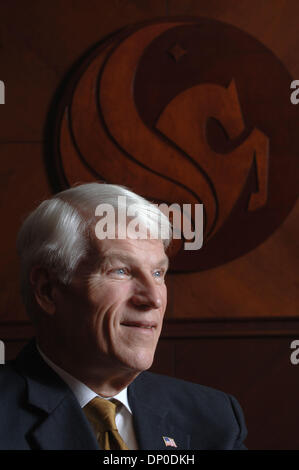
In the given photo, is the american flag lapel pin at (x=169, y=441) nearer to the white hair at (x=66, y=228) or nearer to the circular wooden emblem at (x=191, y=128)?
the white hair at (x=66, y=228)

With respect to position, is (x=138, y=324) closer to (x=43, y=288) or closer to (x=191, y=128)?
(x=43, y=288)

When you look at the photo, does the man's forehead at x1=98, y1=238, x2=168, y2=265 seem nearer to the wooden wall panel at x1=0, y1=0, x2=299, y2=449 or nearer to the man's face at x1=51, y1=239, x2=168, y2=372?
the man's face at x1=51, y1=239, x2=168, y2=372

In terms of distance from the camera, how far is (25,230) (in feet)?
5.52

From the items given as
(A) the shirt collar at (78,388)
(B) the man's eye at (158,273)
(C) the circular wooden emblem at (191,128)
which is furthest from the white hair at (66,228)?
(C) the circular wooden emblem at (191,128)

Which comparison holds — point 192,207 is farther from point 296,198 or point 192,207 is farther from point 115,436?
point 115,436

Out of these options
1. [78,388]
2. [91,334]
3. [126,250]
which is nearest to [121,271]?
[126,250]

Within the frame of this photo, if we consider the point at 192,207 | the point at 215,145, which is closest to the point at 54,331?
the point at 192,207

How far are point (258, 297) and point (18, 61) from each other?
182cm

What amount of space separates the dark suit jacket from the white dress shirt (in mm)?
17

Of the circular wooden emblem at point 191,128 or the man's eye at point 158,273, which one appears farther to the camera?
the circular wooden emblem at point 191,128

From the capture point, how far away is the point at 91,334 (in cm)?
155

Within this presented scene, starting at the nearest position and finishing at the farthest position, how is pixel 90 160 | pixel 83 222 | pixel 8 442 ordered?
pixel 8 442 → pixel 83 222 → pixel 90 160

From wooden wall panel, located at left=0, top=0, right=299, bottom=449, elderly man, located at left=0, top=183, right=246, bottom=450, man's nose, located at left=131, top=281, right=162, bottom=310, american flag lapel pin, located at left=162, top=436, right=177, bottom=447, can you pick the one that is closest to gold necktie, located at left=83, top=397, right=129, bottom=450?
elderly man, located at left=0, top=183, right=246, bottom=450

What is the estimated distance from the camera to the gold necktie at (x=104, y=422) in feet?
4.88
